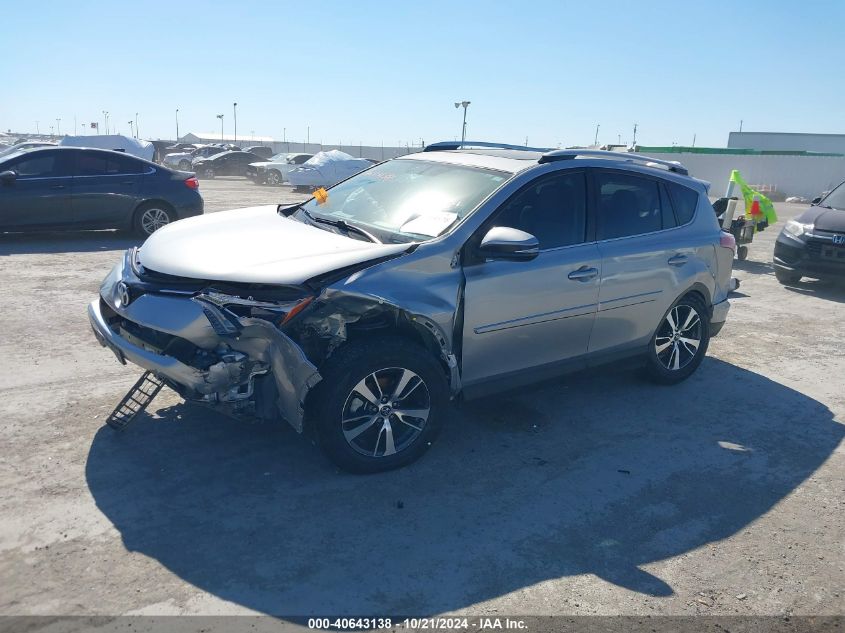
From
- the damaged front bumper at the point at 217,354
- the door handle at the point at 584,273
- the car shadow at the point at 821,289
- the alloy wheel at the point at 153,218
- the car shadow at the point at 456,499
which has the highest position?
the door handle at the point at 584,273

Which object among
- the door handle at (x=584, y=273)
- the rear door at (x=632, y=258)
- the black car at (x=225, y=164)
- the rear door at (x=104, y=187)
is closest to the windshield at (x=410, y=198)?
the door handle at (x=584, y=273)

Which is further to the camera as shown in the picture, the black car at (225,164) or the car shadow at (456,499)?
the black car at (225,164)

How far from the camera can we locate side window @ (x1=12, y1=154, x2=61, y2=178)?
10312 mm

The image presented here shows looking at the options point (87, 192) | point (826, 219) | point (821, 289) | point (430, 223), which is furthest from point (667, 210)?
point (87, 192)

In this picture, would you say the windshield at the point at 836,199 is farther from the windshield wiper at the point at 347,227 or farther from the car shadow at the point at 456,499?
the windshield wiper at the point at 347,227

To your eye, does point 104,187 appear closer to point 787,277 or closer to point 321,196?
point 321,196

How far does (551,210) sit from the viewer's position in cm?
468

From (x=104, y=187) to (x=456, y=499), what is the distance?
9.20 meters

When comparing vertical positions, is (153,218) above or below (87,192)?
below

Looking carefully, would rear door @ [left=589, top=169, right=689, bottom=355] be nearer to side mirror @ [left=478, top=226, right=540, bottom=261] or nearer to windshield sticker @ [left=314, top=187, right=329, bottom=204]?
side mirror @ [left=478, top=226, right=540, bottom=261]

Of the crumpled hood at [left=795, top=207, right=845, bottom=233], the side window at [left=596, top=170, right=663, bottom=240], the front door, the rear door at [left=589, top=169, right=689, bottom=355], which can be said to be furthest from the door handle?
the crumpled hood at [left=795, top=207, right=845, bottom=233]

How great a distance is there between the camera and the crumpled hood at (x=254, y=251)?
3658 mm

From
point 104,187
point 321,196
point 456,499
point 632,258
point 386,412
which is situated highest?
point 321,196

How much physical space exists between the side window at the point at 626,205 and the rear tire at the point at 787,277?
589cm
